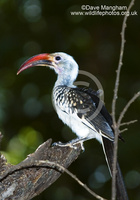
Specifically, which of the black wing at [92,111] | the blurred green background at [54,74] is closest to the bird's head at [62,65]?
the black wing at [92,111]

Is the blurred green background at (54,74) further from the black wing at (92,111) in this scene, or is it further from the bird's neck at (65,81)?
the black wing at (92,111)

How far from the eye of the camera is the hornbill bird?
4031 mm

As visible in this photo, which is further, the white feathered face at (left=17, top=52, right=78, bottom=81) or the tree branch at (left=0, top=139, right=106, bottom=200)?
the white feathered face at (left=17, top=52, right=78, bottom=81)

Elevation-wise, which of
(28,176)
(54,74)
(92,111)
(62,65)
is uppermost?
(62,65)

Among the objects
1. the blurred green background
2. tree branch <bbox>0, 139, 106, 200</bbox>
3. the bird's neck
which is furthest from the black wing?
the blurred green background

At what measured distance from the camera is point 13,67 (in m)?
7.20

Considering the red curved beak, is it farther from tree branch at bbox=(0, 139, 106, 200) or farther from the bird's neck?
tree branch at bbox=(0, 139, 106, 200)

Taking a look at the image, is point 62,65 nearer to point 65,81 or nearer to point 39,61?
point 65,81

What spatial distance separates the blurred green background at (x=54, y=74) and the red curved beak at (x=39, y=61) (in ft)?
5.48

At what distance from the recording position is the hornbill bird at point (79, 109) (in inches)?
159

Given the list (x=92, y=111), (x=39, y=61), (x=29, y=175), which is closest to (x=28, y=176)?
(x=29, y=175)

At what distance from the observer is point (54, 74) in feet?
22.5

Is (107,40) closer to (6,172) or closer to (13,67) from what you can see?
(13,67)

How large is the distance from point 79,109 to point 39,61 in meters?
0.93
